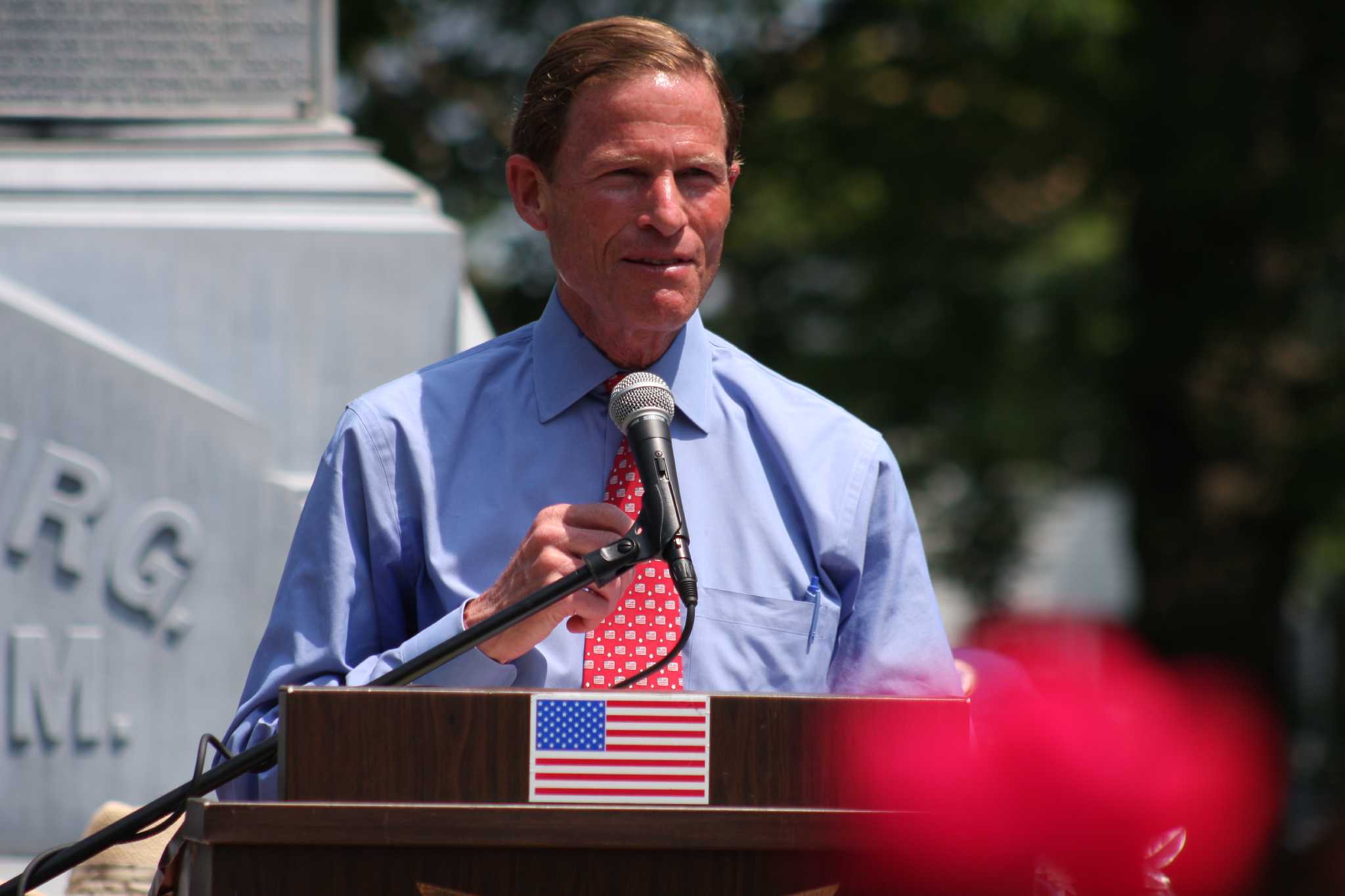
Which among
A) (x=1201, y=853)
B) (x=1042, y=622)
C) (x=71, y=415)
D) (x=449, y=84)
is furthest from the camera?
(x=449, y=84)

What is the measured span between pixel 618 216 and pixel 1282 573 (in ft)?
28.6

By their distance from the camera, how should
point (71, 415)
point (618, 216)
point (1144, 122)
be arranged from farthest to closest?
point (1144, 122) → point (71, 415) → point (618, 216)

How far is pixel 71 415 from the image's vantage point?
448 cm

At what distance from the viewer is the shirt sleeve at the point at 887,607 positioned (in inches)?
94.6

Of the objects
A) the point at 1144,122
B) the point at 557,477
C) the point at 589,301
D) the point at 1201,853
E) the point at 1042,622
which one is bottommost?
the point at 1201,853

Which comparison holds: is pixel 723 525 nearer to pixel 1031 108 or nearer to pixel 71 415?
pixel 71 415

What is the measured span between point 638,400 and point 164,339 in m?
3.10

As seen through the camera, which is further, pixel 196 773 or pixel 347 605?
pixel 347 605

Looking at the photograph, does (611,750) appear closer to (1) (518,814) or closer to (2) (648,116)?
(1) (518,814)

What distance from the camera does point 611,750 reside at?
1789 mm

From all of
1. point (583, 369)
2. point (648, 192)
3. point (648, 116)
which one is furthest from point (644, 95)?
point (583, 369)

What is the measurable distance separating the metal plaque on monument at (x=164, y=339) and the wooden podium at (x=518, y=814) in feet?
9.00

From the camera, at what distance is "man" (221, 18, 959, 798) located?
7.79ft

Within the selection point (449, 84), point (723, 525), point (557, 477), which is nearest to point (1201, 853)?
point (723, 525)
